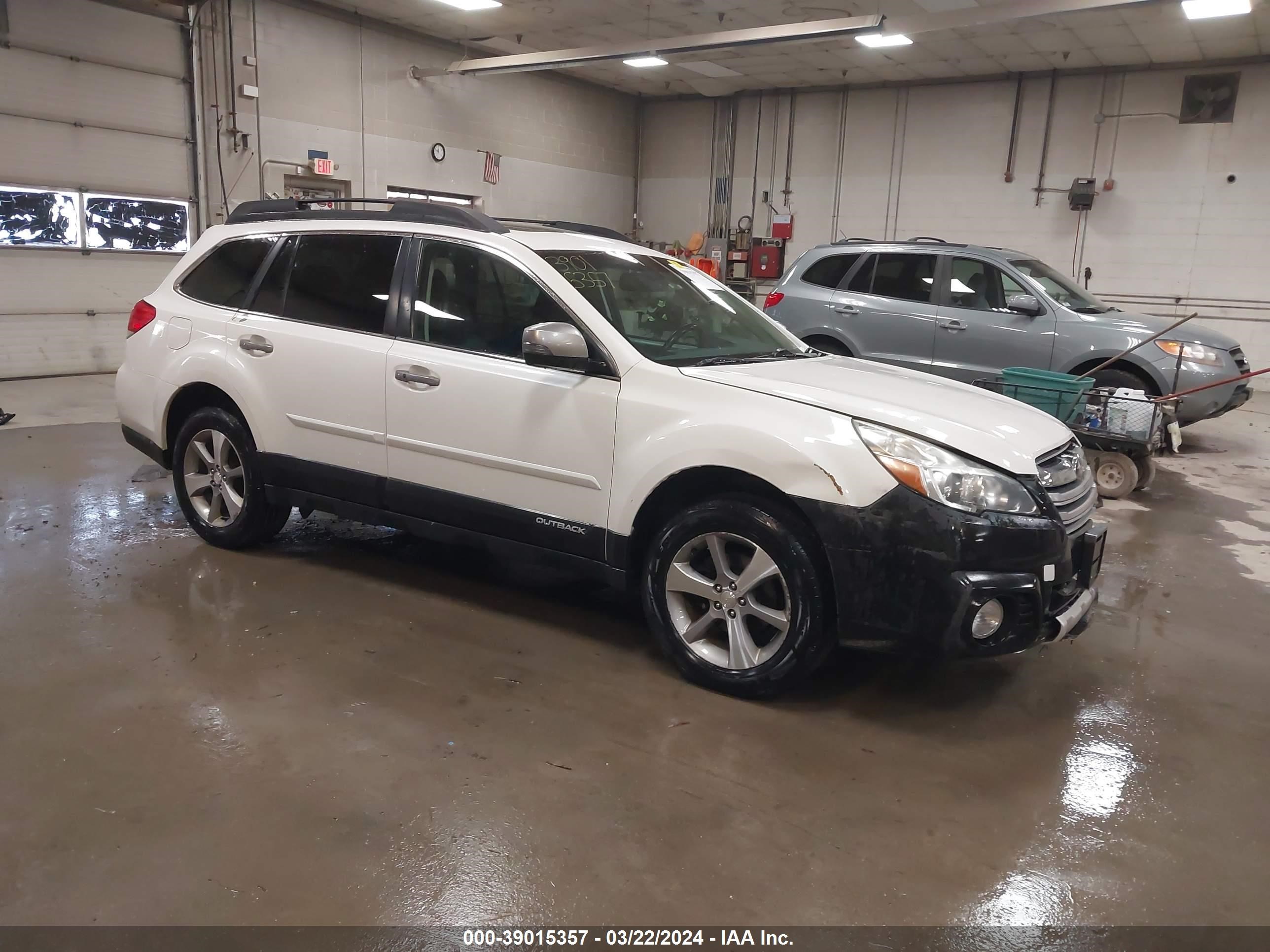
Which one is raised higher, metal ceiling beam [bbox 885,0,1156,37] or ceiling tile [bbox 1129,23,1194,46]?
ceiling tile [bbox 1129,23,1194,46]

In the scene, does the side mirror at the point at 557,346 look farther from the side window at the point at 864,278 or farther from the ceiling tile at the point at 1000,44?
the ceiling tile at the point at 1000,44

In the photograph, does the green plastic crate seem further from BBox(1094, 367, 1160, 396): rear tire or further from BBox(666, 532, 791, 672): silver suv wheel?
BBox(666, 532, 791, 672): silver suv wheel

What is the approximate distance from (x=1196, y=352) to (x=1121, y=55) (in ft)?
22.5

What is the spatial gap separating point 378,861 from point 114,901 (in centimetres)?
59

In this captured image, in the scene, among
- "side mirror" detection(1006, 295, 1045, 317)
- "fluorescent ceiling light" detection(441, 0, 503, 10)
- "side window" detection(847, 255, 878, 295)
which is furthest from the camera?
"fluorescent ceiling light" detection(441, 0, 503, 10)

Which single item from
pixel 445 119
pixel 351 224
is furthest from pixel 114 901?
pixel 445 119

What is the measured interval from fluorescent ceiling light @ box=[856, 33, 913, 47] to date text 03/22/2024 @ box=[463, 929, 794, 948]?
10777 millimetres

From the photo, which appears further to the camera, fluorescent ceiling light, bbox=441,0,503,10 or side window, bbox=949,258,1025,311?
fluorescent ceiling light, bbox=441,0,503,10

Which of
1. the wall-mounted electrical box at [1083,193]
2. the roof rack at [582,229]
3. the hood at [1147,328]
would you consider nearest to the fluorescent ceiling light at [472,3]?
the hood at [1147,328]

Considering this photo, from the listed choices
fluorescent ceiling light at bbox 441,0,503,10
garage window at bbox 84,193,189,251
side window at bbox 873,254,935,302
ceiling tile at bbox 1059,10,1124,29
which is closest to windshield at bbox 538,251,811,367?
side window at bbox 873,254,935,302

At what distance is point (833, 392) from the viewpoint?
3.16 meters

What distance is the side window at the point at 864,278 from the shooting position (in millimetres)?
8352

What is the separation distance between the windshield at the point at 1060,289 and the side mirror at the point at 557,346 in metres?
5.83

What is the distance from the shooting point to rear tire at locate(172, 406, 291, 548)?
171 inches
